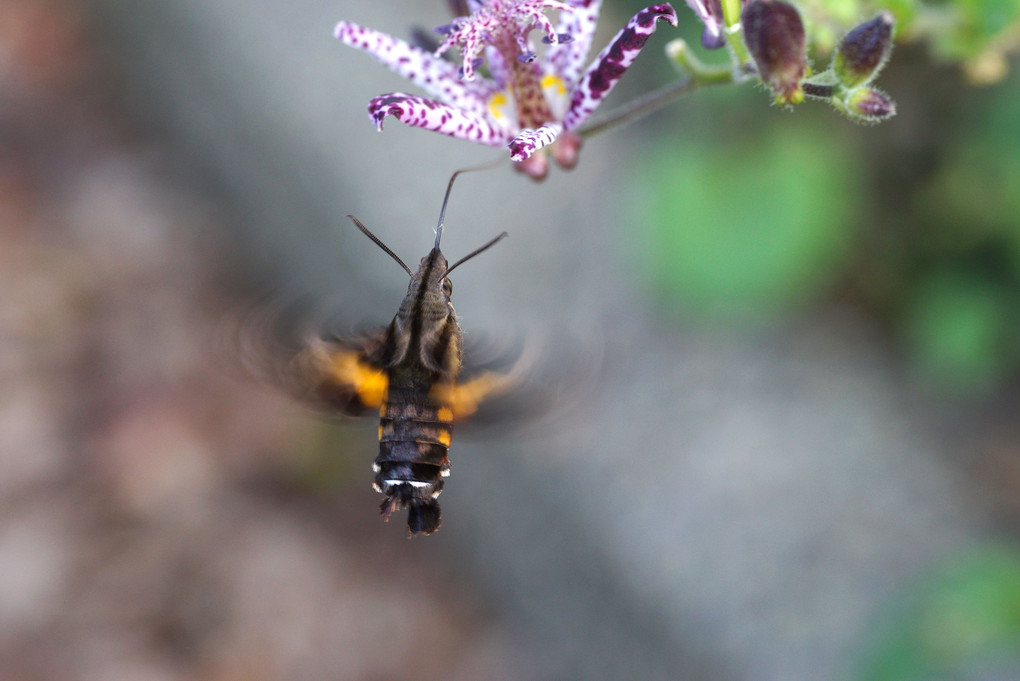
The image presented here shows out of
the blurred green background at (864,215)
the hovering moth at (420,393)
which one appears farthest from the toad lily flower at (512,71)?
the blurred green background at (864,215)

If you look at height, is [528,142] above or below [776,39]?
below

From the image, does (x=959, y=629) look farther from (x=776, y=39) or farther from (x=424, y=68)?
(x=424, y=68)

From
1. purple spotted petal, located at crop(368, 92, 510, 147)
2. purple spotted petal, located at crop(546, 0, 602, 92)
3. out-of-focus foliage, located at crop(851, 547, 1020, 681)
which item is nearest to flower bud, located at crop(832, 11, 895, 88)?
purple spotted petal, located at crop(546, 0, 602, 92)

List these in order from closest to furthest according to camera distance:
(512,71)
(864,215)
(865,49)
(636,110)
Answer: (865,49), (636,110), (512,71), (864,215)

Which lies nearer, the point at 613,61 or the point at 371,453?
the point at 613,61

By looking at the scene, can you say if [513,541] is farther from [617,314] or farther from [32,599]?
[32,599]

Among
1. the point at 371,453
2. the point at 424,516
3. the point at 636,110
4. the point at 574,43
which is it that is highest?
the point at 371,453

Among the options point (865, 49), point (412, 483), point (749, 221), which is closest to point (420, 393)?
point (412, 483)
